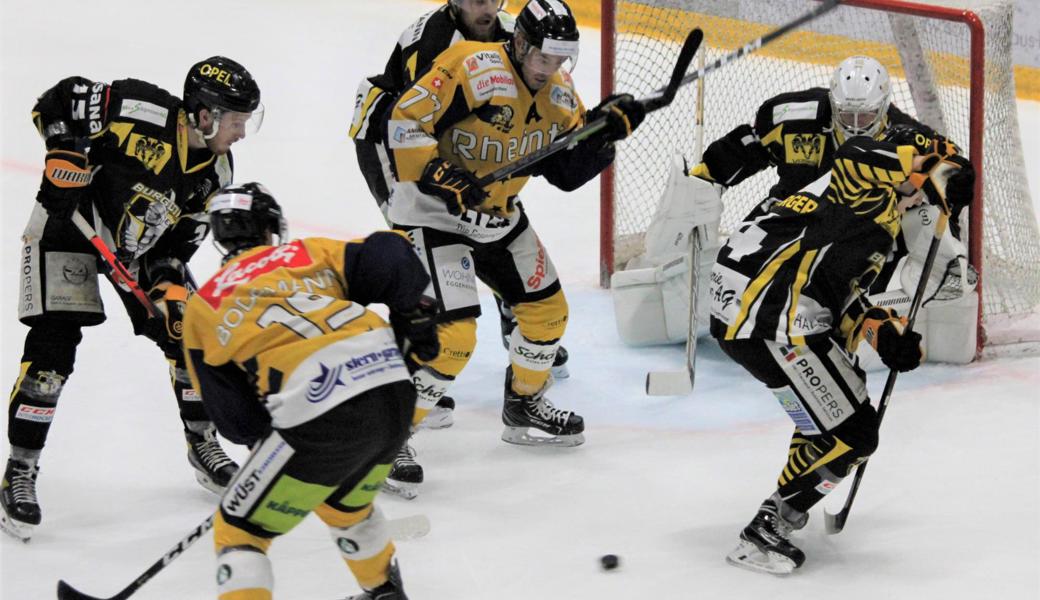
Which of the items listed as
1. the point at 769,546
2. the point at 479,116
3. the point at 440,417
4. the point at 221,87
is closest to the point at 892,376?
the point at 769,546

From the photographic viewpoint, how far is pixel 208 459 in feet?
12.7

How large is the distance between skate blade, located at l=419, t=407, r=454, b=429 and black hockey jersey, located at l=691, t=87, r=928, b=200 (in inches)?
42.0

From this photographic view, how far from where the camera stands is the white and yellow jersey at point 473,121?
381 centimetres

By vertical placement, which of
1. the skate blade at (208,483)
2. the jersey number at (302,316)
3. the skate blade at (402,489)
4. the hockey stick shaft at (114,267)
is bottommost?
the skate blade at (402,489)

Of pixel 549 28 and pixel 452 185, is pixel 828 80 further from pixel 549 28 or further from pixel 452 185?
pixel 452 185

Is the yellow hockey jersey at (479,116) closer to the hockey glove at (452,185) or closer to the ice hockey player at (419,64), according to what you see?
the hockey glove at (452,185)

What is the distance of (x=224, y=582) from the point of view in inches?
103

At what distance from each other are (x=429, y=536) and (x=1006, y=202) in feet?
7.75

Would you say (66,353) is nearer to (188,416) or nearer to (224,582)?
(188,416)

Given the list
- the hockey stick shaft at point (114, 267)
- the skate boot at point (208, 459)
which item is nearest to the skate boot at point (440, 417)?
the skate boot at point (208, 459)

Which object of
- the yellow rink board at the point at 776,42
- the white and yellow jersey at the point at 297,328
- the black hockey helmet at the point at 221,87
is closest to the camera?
the white and yellow jersey at the point at 297,328

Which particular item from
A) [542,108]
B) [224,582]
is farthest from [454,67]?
[224,582]

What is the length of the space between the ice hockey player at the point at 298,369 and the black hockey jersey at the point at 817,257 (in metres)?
0.90

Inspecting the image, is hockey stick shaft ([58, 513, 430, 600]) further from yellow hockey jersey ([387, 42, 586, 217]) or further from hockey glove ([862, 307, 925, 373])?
hockey glove ([862, 307, 925, 373])
